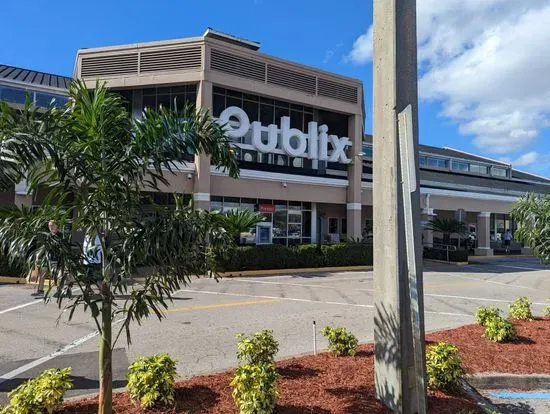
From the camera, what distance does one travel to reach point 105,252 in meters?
3.81

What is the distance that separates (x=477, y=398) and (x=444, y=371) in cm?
49

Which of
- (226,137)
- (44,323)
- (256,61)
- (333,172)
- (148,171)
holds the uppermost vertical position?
(256,61)

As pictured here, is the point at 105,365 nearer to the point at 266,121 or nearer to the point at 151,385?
the point at 151,385

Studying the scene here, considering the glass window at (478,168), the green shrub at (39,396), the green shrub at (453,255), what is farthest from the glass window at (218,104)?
the glass window at (478,168)

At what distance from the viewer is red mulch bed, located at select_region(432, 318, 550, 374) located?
19.6 ft

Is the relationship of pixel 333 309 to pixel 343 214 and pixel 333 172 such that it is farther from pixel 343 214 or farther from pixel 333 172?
pixel 343 214

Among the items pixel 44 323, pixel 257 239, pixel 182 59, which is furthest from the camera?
pixel 257 239

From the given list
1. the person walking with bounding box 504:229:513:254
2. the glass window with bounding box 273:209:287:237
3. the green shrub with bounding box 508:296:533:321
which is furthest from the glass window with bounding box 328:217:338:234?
the green shrub with bounding box 508:296:533:321

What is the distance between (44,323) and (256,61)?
17.6 metres

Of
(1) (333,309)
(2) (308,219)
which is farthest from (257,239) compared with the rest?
(1) (333,309)

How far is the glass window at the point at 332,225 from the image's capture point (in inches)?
1166

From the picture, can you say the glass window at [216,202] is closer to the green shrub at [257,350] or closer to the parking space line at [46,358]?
the parking space line at [46,358]

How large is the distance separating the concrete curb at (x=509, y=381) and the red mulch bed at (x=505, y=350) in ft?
0.48

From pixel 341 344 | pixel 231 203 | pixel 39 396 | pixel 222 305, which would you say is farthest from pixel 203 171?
pixel 39 396
